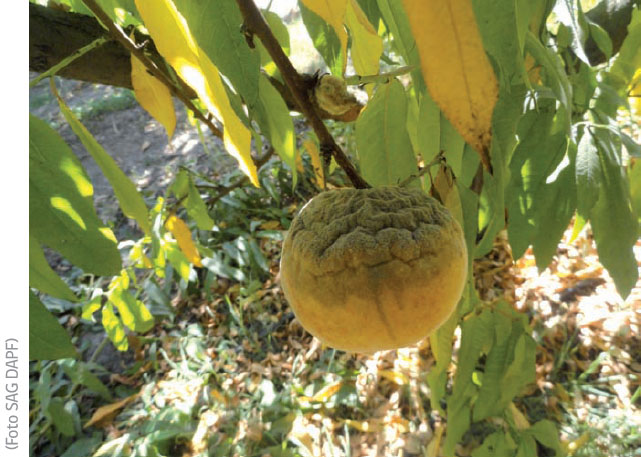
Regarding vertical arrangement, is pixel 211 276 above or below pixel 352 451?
above

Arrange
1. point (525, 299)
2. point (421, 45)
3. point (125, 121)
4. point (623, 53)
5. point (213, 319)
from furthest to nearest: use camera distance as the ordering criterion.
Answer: point (125, 121)
point (213, 319)
point (525, 299)
point (623, 53)
point (421, 45)

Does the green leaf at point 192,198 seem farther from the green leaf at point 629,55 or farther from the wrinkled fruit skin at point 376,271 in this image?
the green leaf at point 629,55

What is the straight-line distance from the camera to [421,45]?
1.27 ft

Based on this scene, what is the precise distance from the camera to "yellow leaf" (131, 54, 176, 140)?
2.39 ft

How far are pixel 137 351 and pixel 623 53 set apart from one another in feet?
7.41

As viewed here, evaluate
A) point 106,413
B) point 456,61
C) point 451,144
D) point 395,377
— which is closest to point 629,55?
point 451,144

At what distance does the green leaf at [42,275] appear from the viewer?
1.87 ft

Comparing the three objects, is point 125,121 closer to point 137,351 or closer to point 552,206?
point 137,351

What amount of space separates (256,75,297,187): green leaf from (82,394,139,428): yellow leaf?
1834 millimetres

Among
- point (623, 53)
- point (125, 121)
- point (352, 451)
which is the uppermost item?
point (125, 121)

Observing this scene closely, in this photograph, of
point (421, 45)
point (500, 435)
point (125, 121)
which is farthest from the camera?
point (125, 121)

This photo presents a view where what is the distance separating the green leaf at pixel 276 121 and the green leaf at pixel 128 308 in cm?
104

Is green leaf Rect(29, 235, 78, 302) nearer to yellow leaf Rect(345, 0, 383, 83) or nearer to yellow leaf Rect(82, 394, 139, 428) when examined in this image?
yellow leaf Rect(345, 0, 383, 83)

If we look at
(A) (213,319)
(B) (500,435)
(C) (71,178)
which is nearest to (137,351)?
(A) (213,319)
